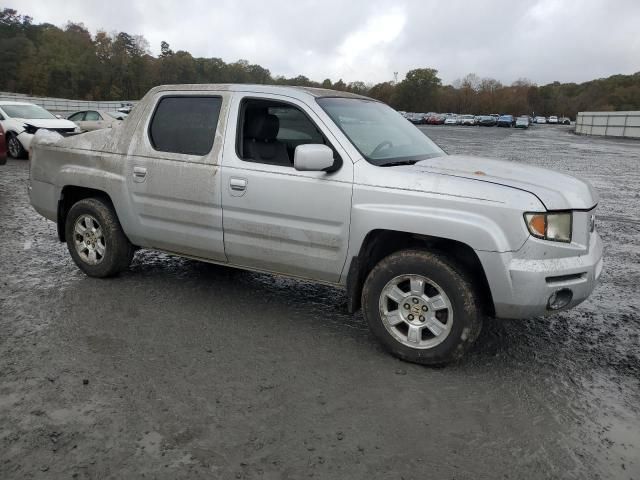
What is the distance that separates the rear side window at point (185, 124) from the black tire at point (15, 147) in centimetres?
1249

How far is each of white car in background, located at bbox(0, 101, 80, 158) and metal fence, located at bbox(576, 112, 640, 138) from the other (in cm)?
3800

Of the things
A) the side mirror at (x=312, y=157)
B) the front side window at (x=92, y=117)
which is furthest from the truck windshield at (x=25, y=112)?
the side mirror at (x=312, y=157)

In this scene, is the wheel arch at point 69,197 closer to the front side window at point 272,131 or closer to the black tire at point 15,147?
the front side window at point 272,131

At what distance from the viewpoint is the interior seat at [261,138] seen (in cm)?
435

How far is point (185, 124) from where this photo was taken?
4762 mm

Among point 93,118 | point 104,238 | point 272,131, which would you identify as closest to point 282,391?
point 272,131

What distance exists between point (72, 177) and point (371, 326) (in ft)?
10.9

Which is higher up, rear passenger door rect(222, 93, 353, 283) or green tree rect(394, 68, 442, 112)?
green tree rect(394, 68, 442, 112)

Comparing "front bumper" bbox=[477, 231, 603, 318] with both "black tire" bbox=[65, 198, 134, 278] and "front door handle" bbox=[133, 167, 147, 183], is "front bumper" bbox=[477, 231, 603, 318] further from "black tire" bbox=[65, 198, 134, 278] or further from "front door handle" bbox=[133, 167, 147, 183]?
"black tire" bbox=[65, 198, 134, 278]

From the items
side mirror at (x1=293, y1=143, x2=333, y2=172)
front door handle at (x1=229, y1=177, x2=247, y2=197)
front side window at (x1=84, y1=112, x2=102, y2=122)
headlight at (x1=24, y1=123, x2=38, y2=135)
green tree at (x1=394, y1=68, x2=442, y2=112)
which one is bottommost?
headlight at (x1=24, y1=123, x2=38, y2=135)

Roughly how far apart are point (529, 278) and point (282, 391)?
1691mm

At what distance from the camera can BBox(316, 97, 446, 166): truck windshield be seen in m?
4.12

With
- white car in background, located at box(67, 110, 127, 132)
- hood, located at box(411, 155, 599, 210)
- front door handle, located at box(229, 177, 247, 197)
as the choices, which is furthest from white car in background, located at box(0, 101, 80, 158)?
hood, located at box(411, 155, 599, 210)

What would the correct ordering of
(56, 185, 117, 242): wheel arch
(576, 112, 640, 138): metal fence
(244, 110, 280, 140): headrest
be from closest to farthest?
(244, 110, 280, 140): headrest, (56, 185, 117, 242): wheel arch, (576, 112, 640, 138): metal fence
